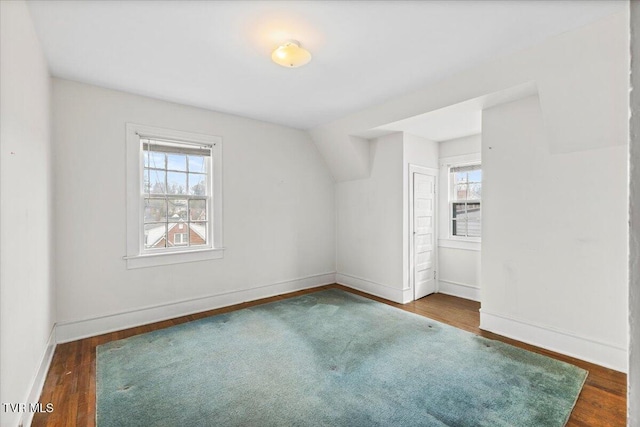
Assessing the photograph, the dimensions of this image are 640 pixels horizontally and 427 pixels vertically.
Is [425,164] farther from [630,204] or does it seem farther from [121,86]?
[630,204]

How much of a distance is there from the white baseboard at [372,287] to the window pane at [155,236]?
2.80 m

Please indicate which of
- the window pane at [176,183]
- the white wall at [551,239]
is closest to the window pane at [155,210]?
the window pane at [176,183]

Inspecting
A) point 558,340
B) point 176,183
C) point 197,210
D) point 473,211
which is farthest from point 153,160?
point 558,340

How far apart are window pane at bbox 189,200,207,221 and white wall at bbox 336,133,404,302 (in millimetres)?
2240

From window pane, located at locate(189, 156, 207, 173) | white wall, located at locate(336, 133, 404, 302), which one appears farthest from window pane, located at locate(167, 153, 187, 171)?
white wall, located at locate(336, 133, 404, 302)

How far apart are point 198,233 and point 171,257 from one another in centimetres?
45

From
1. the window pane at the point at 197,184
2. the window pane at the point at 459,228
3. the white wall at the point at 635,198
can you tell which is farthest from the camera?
the window pane at the point at 459,228

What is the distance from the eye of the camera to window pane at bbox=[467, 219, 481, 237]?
442cm

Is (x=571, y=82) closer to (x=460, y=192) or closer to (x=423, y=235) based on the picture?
(x=460, y=192)

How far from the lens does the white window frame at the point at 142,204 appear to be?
3.43 meters

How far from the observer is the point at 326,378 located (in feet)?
7.93

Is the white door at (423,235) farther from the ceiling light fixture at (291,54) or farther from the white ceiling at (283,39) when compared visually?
the ceiling light fixture at (291,54)

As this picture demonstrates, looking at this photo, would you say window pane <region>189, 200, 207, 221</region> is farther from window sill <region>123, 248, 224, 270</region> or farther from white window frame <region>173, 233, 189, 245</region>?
window sill <region>123, 248, 224, 270</region>

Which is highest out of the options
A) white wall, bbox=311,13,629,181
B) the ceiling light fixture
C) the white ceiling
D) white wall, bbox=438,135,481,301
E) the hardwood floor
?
the white ceiling
